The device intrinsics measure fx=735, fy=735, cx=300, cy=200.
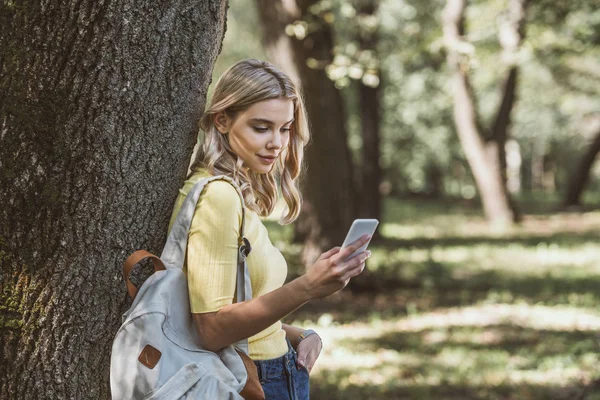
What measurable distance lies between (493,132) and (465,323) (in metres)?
10.6

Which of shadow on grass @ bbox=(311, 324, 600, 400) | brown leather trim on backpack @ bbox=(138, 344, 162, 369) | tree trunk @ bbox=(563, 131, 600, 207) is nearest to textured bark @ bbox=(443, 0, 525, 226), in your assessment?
tree trunk @ bbox=(563, 131, 600, 207)

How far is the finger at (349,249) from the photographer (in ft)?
6.49

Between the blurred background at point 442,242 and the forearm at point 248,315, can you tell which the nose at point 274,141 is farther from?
the blurred background at point 442,242

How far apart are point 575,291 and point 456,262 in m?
3.08

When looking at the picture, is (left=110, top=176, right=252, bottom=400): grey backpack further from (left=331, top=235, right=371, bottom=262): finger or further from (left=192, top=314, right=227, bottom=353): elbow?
(left=331, top=235, right=371, bottom=262): finger

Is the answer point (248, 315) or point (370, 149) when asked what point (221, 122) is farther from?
point (370, 149)

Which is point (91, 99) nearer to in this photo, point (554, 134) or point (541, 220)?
point (541, 220)

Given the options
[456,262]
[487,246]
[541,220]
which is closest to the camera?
[456,262]

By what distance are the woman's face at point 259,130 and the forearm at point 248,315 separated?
551 mm

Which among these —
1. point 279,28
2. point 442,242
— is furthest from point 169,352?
point 442,242

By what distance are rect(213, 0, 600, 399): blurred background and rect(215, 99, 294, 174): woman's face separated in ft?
13.0

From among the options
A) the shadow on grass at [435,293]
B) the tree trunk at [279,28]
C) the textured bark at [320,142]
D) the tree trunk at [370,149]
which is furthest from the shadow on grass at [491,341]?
the tree trunk at [370,149]

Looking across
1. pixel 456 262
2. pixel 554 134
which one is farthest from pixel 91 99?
pixel 554 134

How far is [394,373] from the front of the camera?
6.79 meters
